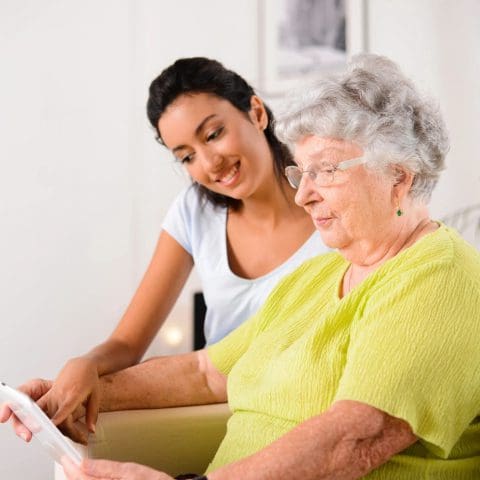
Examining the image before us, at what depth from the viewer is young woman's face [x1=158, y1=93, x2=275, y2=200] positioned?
6.10 feet

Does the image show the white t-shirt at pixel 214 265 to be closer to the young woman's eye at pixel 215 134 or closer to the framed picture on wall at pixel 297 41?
the young woman's eye at pixel 215 134

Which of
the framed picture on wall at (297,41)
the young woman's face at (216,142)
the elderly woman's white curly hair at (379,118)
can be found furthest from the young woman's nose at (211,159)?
the framed picture on wall at (297,41)

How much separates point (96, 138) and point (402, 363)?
2294 mm

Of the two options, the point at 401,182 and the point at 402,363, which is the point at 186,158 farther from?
the point at 402,363

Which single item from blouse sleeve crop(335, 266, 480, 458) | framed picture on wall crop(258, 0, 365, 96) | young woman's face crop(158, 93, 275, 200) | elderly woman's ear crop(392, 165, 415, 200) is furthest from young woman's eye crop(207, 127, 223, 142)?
framed picture on wall crop(258, 0, 365, 96)

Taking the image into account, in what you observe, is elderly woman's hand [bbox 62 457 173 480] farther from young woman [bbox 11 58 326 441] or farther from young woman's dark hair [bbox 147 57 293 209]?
young woman's dark hair [bbox 147 57 293 209]

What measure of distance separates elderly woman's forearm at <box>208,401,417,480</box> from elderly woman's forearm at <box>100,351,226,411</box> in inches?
24.6

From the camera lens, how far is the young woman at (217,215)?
1.87 m

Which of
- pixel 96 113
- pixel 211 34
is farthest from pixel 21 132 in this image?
pixel 211 34

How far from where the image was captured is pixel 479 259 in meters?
1.22

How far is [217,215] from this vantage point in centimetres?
212

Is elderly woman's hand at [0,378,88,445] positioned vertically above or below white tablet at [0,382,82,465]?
below

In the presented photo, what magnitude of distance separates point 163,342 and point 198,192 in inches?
50.9

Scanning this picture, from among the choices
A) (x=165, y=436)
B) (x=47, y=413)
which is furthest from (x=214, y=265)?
(x=47, y=413)
